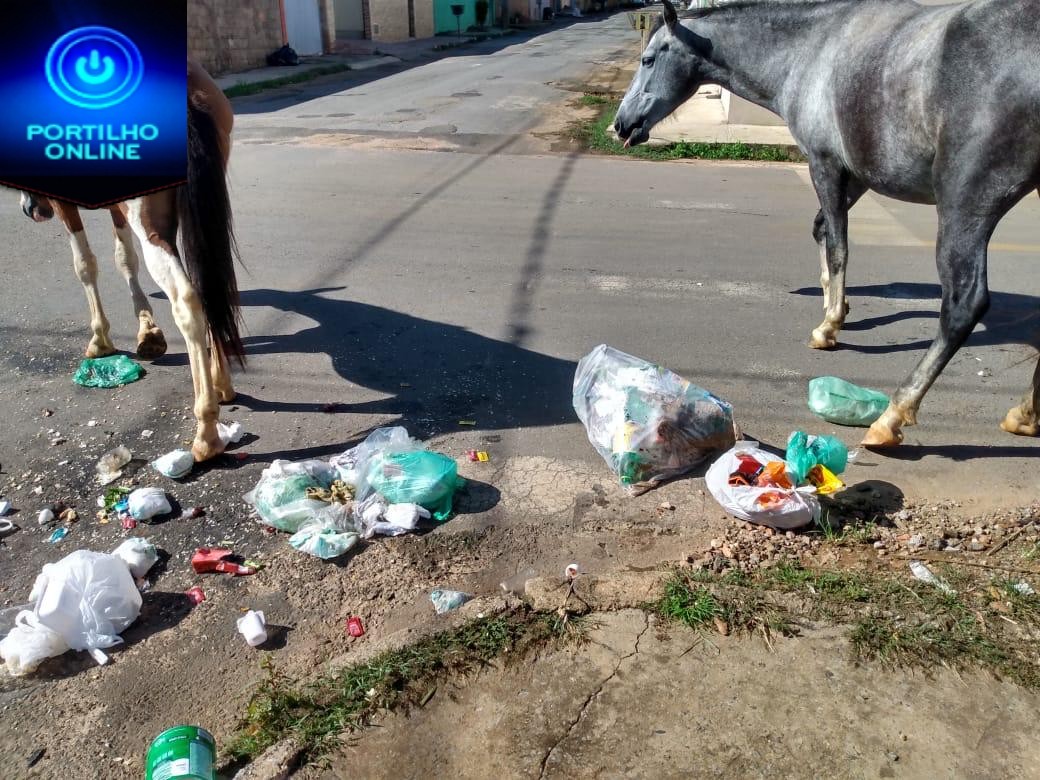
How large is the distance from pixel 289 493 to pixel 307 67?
23.2 metres

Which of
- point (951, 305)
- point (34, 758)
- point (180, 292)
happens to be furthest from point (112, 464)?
point (951, 305)

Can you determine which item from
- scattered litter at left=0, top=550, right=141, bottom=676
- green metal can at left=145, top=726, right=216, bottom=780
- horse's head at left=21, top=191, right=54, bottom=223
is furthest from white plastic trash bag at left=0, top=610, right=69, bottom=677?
horse's head at left=21, top=191, right=54, bottom=223

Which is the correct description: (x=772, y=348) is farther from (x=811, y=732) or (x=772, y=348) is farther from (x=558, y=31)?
(x=558, y=31)

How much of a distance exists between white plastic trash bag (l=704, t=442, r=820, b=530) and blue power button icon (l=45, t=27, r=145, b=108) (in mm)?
3085

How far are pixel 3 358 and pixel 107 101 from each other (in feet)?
6.72

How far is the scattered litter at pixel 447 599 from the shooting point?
283 centimetres

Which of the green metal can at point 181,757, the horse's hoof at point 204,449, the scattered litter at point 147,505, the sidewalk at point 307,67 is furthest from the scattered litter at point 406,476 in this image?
the sidewalk at point 307,67

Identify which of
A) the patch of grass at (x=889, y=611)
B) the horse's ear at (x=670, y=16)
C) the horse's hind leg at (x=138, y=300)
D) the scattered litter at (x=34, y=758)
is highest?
the horse's ear at (x=670, y=16)

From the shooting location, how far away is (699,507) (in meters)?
3.46

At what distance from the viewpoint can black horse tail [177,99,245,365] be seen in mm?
3668

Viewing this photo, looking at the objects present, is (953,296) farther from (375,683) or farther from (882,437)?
(375,683)

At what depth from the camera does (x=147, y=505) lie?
3.36 meters

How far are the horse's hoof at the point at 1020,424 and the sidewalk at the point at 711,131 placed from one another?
7.80 metres

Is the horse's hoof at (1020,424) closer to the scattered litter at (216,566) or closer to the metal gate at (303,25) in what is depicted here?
the scattered litter at (216,566)
